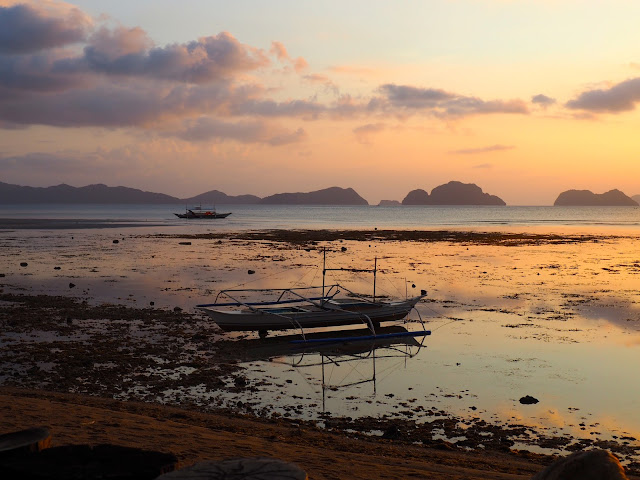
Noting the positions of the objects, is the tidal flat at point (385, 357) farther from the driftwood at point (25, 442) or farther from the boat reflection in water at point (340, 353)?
the driftwood at point (25, 442)

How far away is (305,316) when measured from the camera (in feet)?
70.0

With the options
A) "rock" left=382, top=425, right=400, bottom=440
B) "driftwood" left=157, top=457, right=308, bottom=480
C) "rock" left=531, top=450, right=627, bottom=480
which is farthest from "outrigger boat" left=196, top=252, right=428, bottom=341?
"driftwood" left=157, top=457, right=308, bottom=480

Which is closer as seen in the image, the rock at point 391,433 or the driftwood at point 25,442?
the driftwood at point 25,442

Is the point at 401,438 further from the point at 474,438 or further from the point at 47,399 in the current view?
the point at 47,399

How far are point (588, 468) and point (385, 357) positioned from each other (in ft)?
43.4

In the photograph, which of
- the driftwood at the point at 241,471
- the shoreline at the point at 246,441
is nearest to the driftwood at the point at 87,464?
the driftwood at the point at 241,471

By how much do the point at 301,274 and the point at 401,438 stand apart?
2535 centimetres

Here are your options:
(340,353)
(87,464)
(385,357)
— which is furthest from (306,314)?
(87,464)

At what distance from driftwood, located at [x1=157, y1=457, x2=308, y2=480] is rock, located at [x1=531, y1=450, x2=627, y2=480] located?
2382 millimetres

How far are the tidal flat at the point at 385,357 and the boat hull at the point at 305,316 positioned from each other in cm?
51

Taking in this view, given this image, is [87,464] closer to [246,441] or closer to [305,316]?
[246,441]

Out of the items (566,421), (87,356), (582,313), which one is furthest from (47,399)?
(582,313)

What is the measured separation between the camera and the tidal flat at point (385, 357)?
488 inches

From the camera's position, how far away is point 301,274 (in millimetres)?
36250
